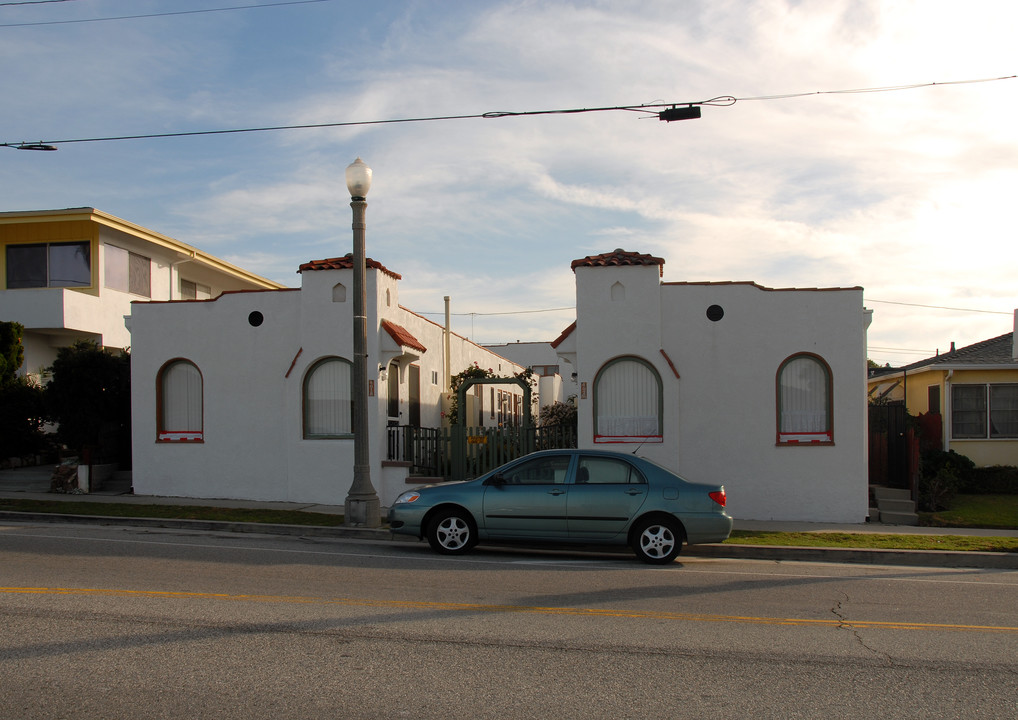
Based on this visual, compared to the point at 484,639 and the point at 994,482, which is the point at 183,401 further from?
the point at 994,482

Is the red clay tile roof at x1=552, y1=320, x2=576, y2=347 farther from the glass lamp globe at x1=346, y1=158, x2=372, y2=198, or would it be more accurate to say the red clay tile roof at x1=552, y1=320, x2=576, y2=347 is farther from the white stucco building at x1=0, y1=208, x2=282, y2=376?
the white stucco building at x1=0, y1=208, x2=282, y2=376

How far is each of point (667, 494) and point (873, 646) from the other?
4.30m

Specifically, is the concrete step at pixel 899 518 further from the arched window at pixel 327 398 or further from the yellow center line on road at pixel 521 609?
the arched window at pixel 327 398

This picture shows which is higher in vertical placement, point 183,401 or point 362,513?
point 183,401

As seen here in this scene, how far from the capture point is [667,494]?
434 inches

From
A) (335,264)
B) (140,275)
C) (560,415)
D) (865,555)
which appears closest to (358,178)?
(335,264)

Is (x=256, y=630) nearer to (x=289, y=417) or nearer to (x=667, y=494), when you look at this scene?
(x=667, y=494)

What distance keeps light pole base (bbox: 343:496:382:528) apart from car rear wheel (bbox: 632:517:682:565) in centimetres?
462

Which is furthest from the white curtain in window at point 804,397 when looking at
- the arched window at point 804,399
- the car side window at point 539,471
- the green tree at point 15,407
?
the green tree at point 15,407

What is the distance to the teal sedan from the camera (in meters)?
10.9

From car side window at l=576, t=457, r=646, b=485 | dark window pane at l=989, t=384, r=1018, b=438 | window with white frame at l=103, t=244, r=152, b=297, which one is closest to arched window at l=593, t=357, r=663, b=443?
car side window at l=576, t=457, r=646, b=485

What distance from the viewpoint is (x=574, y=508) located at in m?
11.0

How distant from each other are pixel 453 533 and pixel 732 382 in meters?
7.10

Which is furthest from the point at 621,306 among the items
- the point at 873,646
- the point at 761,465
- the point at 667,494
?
the point at 873,646
